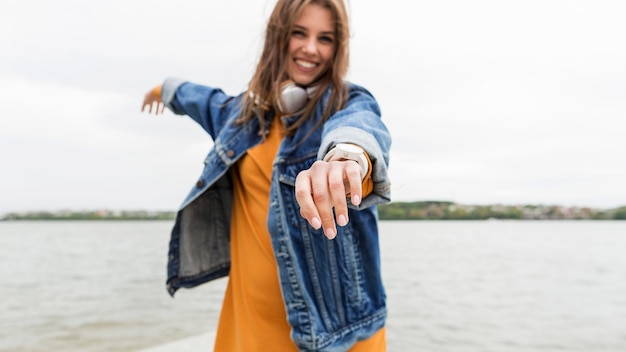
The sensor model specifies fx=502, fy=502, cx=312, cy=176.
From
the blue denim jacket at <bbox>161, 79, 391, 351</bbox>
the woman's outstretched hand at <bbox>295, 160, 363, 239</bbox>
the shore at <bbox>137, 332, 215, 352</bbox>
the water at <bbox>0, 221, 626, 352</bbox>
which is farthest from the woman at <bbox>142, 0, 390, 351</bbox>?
the water at <bbox>0, 221, 626, 352</bbox>

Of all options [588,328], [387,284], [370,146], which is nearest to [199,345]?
[370,146]

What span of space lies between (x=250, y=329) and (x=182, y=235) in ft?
1.69

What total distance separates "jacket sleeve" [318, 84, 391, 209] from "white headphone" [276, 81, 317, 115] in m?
0.17

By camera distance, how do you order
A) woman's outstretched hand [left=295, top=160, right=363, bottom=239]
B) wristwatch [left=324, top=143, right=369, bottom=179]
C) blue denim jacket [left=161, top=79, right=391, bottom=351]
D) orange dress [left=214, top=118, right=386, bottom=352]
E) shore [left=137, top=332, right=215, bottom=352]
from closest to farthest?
woman's outstretched hand [left=295, top=160, right=363, bottom=239]
wristwatch [left=324, top=143, right=369, bottom=179]
blue denim jacket [left=161, top=79, right=391, bottom=351]
orange dress [left=214, top=118, right=386, bottom=352]
shore [left=137, top=332, right=215, bottom=352]

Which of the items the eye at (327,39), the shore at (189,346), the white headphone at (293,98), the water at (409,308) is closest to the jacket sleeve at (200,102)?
the white headphone at (293,98)

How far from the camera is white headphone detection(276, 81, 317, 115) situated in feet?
5.07

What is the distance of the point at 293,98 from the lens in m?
1.54

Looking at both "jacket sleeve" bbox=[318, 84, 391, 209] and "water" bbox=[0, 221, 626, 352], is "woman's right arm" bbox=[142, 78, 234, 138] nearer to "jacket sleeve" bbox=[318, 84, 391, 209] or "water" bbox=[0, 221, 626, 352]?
"jacket sleeve" bbox=[318, 84, 391, 209]

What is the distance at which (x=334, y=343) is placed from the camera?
4.56 feet

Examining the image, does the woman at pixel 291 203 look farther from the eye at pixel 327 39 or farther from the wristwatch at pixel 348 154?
the wristwatch at pixel 348 154

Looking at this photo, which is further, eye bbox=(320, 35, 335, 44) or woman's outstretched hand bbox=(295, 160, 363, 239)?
eye bbox=(320, 35, 335, 44)

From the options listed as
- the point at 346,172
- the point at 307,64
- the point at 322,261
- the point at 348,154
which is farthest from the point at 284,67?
the point at 346,172

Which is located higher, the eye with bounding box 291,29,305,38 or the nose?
the eye with bounding box 291,29,305,38

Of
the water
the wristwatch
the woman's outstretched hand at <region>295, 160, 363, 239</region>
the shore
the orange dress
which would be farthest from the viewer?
the water
